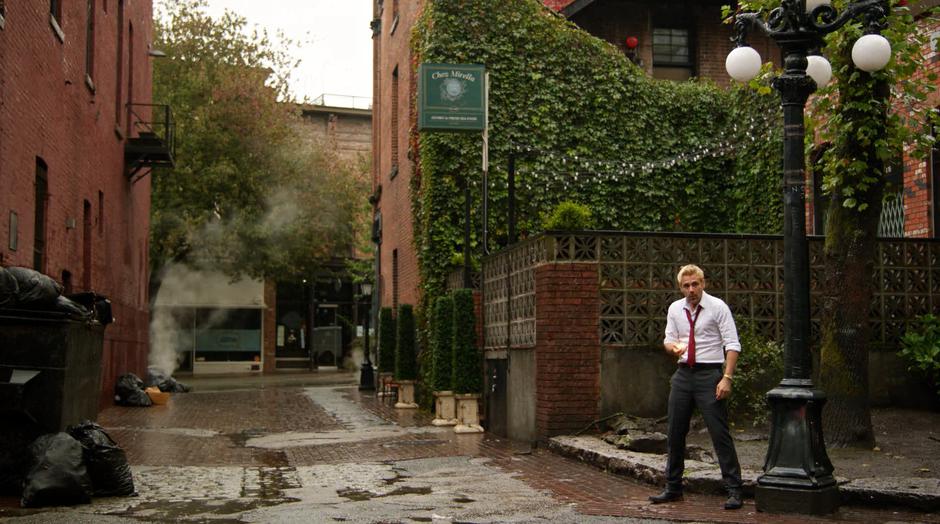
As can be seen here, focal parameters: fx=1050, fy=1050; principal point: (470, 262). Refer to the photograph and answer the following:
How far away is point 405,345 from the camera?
2077 centimetres

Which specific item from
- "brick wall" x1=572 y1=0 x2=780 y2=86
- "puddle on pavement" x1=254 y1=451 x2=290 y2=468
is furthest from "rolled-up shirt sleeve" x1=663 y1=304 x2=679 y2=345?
"brick wall" x1=572 y1=0 x2=780 y2=86

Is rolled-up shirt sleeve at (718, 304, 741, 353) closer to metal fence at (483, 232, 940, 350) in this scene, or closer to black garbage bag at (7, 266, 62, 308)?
metal fence at (483, 232, 940, 350)

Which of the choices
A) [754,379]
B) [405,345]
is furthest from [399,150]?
[754,379]

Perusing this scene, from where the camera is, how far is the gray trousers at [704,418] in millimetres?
7727

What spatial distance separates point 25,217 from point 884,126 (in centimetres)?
1039

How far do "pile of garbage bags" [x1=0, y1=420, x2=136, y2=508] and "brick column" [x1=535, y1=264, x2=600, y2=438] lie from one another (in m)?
4.97

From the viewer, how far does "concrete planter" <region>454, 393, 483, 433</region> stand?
1521cm

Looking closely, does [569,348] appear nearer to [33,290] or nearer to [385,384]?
[33,290]

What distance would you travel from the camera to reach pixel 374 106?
94.7 feet

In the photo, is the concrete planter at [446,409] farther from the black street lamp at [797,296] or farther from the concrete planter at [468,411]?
the black street lamp at [797,296]

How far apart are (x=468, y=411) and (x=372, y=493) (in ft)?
20.9

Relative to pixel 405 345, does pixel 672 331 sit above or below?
above

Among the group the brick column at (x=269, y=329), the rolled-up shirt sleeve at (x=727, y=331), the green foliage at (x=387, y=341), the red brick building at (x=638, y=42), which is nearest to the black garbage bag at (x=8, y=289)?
the rolled-up shirt sleeve at (x=727, y=331)

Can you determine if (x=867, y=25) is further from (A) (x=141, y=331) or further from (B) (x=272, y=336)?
(B) (x=272, y=336)
